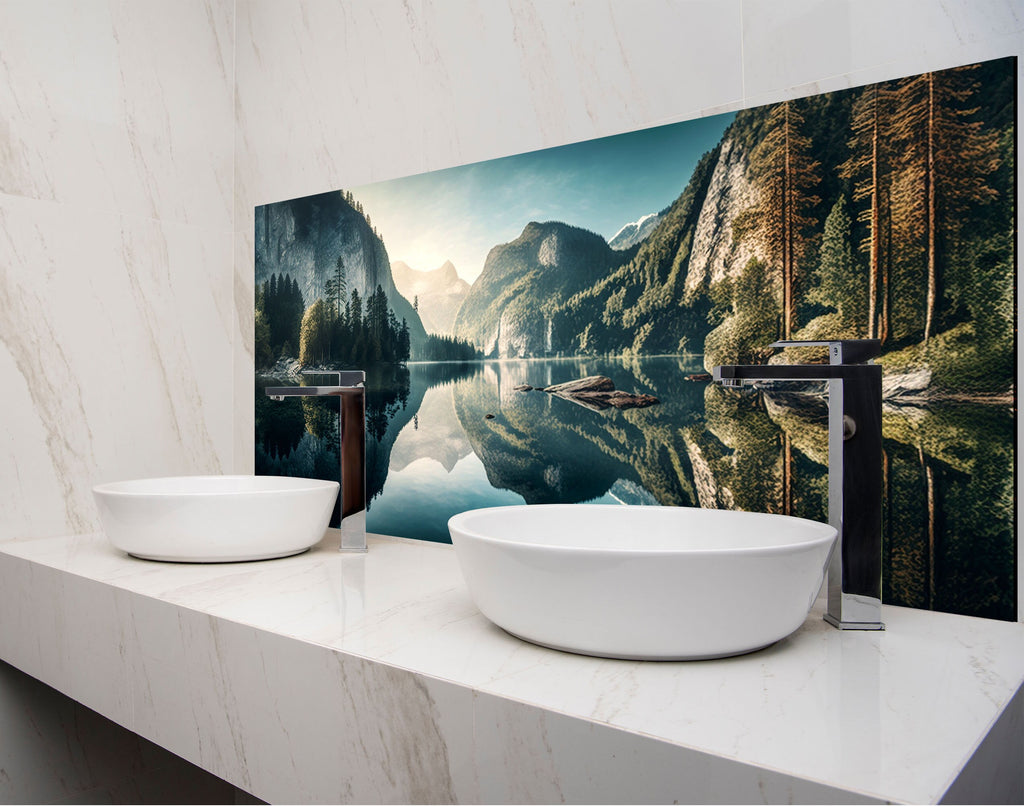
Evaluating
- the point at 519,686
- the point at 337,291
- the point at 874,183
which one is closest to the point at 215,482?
the point at 337,291

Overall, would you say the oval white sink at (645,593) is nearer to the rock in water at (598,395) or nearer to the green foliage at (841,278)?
the green foliage at (841,278)

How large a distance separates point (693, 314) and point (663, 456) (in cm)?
25

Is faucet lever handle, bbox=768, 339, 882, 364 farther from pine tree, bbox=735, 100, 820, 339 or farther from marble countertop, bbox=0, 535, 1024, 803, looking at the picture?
marble countertop, bbox=0, 535, 1024, 803

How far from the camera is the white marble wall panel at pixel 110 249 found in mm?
1632

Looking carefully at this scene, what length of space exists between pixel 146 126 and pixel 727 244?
4.75 feet

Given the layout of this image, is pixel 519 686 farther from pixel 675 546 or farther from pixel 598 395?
pixel 598 395

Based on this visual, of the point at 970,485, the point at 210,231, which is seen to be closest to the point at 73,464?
the point at 210,231

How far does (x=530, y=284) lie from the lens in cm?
150

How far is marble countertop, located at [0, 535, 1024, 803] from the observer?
25.7 inches

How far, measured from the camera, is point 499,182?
5.03 feet

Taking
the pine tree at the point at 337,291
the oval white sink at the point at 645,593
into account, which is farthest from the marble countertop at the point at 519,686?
the pine tree at the point at 337,291

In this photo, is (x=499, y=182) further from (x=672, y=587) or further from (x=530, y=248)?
(x=672, y=587)

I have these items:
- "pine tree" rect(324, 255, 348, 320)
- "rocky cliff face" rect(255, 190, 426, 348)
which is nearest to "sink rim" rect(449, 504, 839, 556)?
"rocky cliff face" rect(255, 190, 426, 348)

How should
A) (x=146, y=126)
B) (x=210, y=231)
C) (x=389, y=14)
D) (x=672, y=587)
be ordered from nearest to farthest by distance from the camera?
1. (x=672, y=587)
2. (x=389, y=14)
3. (x=146, y=126)
4. (x=210, y=231)
